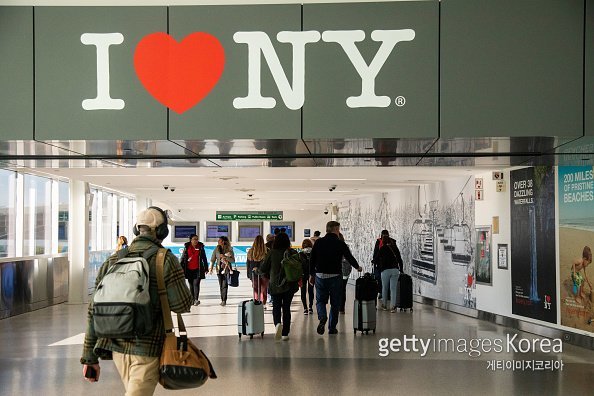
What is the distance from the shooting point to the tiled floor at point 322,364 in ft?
26.0

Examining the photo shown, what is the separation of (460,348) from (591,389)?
3104 millimetres

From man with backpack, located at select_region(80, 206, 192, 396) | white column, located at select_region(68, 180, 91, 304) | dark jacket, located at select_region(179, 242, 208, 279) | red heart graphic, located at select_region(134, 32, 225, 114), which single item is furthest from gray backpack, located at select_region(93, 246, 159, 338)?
white column, located at select_region(68, 180, 91, 304)

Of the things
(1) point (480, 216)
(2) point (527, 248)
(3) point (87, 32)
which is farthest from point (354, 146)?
(1) point (480, 216)

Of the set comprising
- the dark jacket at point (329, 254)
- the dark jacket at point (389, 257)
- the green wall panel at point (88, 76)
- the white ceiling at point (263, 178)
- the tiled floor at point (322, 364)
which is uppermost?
the green wall panel at point (88, 76)

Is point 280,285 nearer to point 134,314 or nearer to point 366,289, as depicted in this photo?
point 366,289

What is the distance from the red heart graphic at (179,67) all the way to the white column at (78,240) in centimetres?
1209

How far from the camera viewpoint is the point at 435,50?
23.2ft

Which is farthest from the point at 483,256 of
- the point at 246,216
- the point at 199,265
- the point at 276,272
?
the point at 246,216

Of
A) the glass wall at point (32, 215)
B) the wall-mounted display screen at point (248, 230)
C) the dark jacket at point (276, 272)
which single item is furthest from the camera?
the wall-mounted display screen at point (248, 230)

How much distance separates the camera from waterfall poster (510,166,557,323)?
479 inches

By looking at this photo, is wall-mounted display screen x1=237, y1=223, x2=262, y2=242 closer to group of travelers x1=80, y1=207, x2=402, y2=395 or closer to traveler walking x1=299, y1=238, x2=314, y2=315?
group of travelers x1=80, y1=207, x2=402, y2=395

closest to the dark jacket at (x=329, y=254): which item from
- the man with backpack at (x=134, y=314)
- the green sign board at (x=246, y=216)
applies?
the man with backpack at (x=134, y=314)

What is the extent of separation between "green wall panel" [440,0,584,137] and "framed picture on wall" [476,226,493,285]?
7.82m

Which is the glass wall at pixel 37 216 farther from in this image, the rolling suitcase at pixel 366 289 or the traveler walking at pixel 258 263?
the rolling suitcase at pixel 366 289
